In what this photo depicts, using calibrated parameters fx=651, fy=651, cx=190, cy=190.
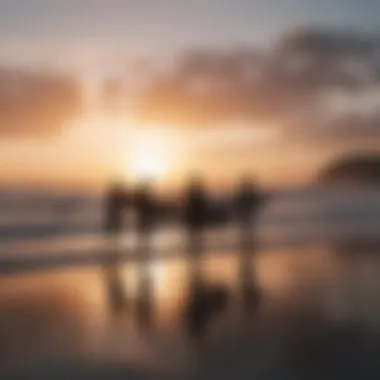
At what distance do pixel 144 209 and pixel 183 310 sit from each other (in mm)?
8501

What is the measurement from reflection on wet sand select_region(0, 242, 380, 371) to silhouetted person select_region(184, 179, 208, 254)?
3.75 meters

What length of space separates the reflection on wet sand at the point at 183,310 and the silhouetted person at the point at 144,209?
4076mm

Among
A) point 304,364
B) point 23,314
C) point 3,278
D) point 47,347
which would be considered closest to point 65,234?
point 3,278

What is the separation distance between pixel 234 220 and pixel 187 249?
2.97 meters

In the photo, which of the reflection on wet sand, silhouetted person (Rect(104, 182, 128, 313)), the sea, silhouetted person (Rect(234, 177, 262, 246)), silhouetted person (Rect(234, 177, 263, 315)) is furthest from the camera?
silhouetted person (Rect(234, 177, 262, 246))

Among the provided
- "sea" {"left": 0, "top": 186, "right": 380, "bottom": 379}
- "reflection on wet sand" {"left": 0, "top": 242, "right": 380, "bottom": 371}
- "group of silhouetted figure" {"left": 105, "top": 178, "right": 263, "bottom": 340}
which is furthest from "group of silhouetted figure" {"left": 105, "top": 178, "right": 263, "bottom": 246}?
"reflection on wet sand" {"left": 0, "top": 242, "right": 380, "bottom": 371}

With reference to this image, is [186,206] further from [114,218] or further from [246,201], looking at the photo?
[114,218]

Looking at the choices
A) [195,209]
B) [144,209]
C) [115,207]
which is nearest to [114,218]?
[115,207]

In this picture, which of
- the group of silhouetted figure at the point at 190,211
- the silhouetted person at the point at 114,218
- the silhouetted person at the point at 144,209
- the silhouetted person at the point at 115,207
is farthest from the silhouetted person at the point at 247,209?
the silhouetted person at the point at 115,207

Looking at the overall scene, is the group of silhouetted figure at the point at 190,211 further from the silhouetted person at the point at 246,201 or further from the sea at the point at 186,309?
the sea at the point at 186,309

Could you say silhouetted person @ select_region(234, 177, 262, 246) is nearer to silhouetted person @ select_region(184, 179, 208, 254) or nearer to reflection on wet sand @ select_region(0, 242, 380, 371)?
silhouetted person @ select_region(184, 179, 208, 254)

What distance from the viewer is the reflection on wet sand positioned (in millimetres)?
5293

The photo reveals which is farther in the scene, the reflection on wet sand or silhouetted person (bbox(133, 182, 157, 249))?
silhouetted person (bbox(133, 182, 157, 249))

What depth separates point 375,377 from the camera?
4281mm
